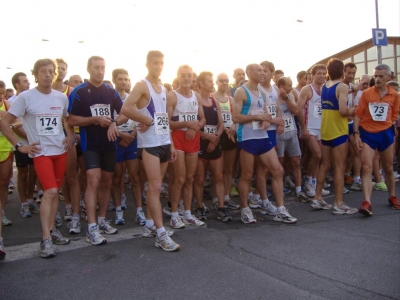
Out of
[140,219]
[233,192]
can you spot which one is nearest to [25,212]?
[140,219]

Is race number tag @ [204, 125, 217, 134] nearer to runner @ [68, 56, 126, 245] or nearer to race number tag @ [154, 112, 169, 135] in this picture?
race number tag @ [154, 112, 169, 135]

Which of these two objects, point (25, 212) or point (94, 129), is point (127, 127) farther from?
point (25, 212)

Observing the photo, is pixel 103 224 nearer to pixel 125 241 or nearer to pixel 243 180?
pixel 125 241

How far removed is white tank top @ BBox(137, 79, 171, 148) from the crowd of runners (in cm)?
1

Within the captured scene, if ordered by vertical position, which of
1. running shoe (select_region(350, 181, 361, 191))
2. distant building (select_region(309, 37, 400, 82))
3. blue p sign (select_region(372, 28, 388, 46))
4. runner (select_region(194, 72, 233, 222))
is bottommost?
running shoe (select_region(350, 181, 361, 191))

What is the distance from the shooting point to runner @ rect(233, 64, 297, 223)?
5.81 meters

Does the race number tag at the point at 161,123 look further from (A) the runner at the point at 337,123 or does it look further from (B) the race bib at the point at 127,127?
(A) the runner at the point at 337,123

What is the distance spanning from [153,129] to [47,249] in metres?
1.74

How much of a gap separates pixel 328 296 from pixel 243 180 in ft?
9.32

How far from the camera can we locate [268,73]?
6613 mm

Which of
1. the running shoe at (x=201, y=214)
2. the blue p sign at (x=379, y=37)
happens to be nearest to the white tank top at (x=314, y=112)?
the running shoe at (x=201, y=214)

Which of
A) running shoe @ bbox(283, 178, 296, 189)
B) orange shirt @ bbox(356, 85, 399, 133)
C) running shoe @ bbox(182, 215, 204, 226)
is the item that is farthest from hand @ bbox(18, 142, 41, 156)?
running shoe @ bbox(283, 178, 296, 189)

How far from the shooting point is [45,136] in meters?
4.70

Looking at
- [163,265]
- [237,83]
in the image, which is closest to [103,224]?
[163,265]
